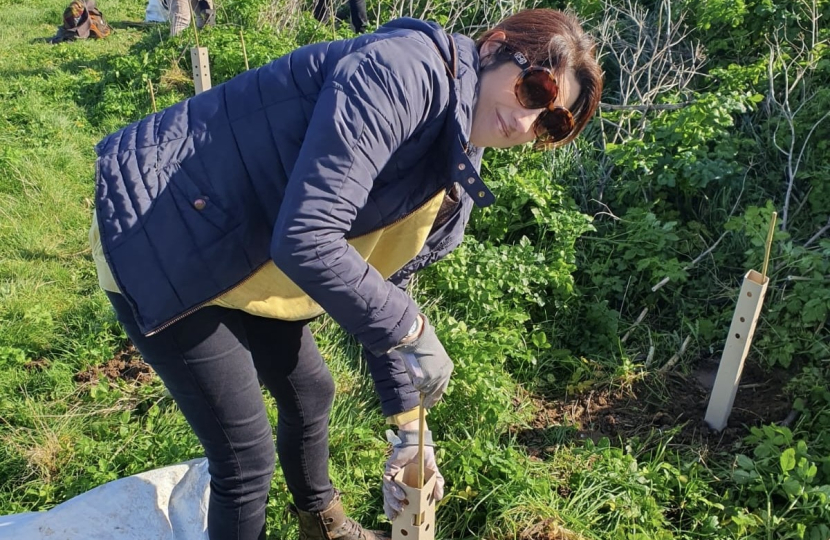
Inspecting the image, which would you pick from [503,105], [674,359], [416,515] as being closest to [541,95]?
[503,105]

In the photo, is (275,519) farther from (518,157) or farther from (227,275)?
(518,157)

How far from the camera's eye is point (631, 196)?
416 cm

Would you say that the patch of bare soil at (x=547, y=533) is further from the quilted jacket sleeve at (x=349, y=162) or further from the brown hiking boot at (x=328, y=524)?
the quilted jacket sleeve at (x=349, y=162)

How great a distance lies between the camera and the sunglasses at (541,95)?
1470 mm

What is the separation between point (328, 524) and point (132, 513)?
2.19 ft

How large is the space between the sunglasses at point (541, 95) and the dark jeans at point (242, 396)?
83cm

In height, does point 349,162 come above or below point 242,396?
above

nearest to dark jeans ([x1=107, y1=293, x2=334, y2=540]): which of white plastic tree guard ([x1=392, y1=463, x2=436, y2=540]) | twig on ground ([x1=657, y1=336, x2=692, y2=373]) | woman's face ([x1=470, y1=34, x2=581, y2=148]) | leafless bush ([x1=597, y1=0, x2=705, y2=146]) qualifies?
white plastic tree guard ([x1=392, y1=463, x2=436, y2=540])

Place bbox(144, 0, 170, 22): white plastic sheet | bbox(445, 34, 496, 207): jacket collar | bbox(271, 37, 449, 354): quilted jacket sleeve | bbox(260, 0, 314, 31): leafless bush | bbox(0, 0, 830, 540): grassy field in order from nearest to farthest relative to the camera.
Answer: bbox(271, 37, 449, 354): quilted jacket sleeve < bbox(445, 34, 496, 207): jacket collar < bbox(0, 0, 830, 540): grassy field < bbox(260, 0, 314, 31): leafless bush < bbox(144, 0, 170, 22): white plastic sheet

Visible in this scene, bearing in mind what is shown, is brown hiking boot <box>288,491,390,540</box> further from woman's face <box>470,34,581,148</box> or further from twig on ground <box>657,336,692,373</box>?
twig on ground <box>657,336,692,373</box>

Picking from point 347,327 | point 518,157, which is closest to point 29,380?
point 347,327

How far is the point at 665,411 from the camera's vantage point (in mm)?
3209

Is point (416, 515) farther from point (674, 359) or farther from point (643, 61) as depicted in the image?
point (643, 61)

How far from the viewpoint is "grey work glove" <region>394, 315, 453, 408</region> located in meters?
1.54
